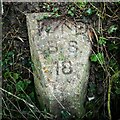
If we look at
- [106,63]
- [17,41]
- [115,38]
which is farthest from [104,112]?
[17,41]

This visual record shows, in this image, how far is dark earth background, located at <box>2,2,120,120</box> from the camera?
2.49m

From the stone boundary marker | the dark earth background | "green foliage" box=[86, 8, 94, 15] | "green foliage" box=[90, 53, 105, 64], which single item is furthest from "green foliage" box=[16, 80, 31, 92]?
"green foliage" box=[86, 8, 94, 15]

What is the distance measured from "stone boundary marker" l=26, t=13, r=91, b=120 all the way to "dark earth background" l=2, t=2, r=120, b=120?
0.26 feet

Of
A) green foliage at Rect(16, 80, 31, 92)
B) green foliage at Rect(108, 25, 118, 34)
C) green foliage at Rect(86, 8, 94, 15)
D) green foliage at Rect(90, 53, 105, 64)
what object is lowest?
green foliage at Rect(16, 80, 31, 92)

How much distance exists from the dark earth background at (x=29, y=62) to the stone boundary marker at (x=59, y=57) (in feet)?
0.26

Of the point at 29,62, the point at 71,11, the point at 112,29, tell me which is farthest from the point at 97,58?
the point at 29,62

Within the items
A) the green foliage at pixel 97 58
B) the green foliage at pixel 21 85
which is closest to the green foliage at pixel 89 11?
the green foliage at pixel 97 58

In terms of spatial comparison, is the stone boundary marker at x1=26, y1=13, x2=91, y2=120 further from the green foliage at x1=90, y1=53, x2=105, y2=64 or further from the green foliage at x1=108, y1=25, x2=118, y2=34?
the green foliage at x1=108, y1=25, x2=118, y2=34

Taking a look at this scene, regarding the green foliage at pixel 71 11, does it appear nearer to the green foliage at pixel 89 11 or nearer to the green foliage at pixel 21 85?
the green foliage at pixel 89 11

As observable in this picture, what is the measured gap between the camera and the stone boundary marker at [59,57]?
242 centimetres

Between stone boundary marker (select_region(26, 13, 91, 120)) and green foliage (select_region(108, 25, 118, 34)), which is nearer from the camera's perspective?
stone boundary marker (select_region(26, 13, 91, 120))

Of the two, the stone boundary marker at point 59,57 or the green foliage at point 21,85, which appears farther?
the green foliage at point 21,85

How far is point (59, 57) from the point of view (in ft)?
7.98

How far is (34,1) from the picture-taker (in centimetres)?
251
